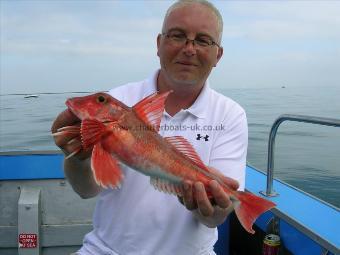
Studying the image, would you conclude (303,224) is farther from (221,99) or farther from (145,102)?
(145,102)

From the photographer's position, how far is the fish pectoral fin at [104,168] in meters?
2.01

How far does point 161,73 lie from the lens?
3.10 m

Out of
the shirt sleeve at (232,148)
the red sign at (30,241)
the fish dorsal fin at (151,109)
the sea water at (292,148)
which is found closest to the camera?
the fish dorsal fin at (151,109)

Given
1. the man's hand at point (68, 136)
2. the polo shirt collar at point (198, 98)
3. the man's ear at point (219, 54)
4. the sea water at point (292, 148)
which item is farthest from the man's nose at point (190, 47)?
the sea water at point (292, 148)

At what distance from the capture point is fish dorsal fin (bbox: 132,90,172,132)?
2127 millimetres

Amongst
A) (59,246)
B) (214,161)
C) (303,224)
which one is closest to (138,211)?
(214,161)

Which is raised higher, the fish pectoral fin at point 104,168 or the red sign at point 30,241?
the fish pectoral fin at point 104,168

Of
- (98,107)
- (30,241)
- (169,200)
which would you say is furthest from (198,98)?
(30,241)

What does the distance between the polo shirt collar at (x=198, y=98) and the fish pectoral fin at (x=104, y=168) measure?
99cm

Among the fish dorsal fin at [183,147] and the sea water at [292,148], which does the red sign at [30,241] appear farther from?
the sea water at [292,148]

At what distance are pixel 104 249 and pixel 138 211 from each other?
0.40 metres

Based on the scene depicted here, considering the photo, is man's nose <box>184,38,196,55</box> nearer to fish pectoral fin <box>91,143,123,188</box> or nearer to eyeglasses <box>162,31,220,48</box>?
eyeglasses <box>162,31,220,48</box>

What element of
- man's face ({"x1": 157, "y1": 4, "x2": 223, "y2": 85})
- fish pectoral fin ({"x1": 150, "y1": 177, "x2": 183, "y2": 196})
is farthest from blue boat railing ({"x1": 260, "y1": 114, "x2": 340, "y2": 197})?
fish pectoral fin ({"x1": 150, "y1": 177, "x2": 183, "y2": 196})

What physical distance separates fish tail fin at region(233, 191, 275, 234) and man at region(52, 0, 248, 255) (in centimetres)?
25
